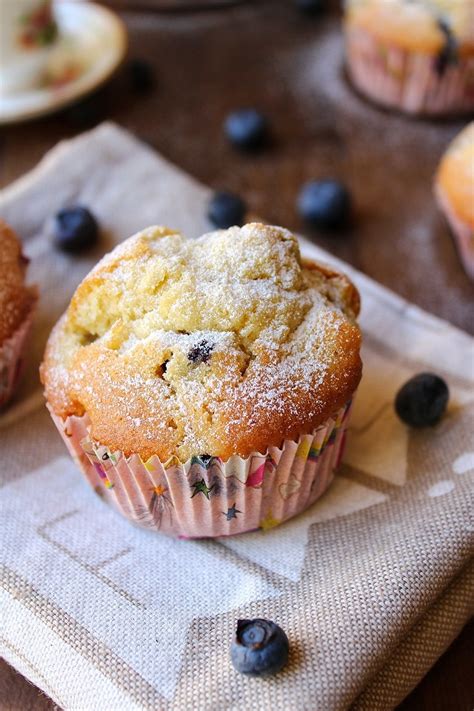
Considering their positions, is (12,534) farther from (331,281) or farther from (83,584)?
(331,281)

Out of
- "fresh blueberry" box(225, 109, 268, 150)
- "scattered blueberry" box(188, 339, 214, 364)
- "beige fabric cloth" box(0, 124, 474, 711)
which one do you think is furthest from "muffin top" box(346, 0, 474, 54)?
"scattered blueberry" box(188, 339, 214, 364)

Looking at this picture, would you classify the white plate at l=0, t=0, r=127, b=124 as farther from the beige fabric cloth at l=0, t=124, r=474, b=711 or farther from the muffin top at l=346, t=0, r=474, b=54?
the beige fabric cloth at l=0, t=124, r=474, b=711

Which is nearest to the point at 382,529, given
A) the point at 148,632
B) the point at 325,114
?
the point at 148,632

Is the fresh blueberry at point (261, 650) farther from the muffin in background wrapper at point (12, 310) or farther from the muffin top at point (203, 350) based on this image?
the muffin in background wrapper at point (12, 310)

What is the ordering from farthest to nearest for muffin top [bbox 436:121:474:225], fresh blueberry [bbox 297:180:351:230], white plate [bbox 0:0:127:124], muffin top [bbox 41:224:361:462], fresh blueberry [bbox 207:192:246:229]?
white plate [bbox 0:0:127:124]
fresh blueberry [bbox 297:180:351:230]
fresh blueberry [bbox 207:192:246:229]
muffin top [bbox 436:121:474:225]
muffin top [bbox 41:224:361:462]

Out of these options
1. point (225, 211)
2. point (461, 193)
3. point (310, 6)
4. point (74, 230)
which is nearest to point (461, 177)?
point (461, 193)

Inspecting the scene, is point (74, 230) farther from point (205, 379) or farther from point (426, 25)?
point (426, 25)
